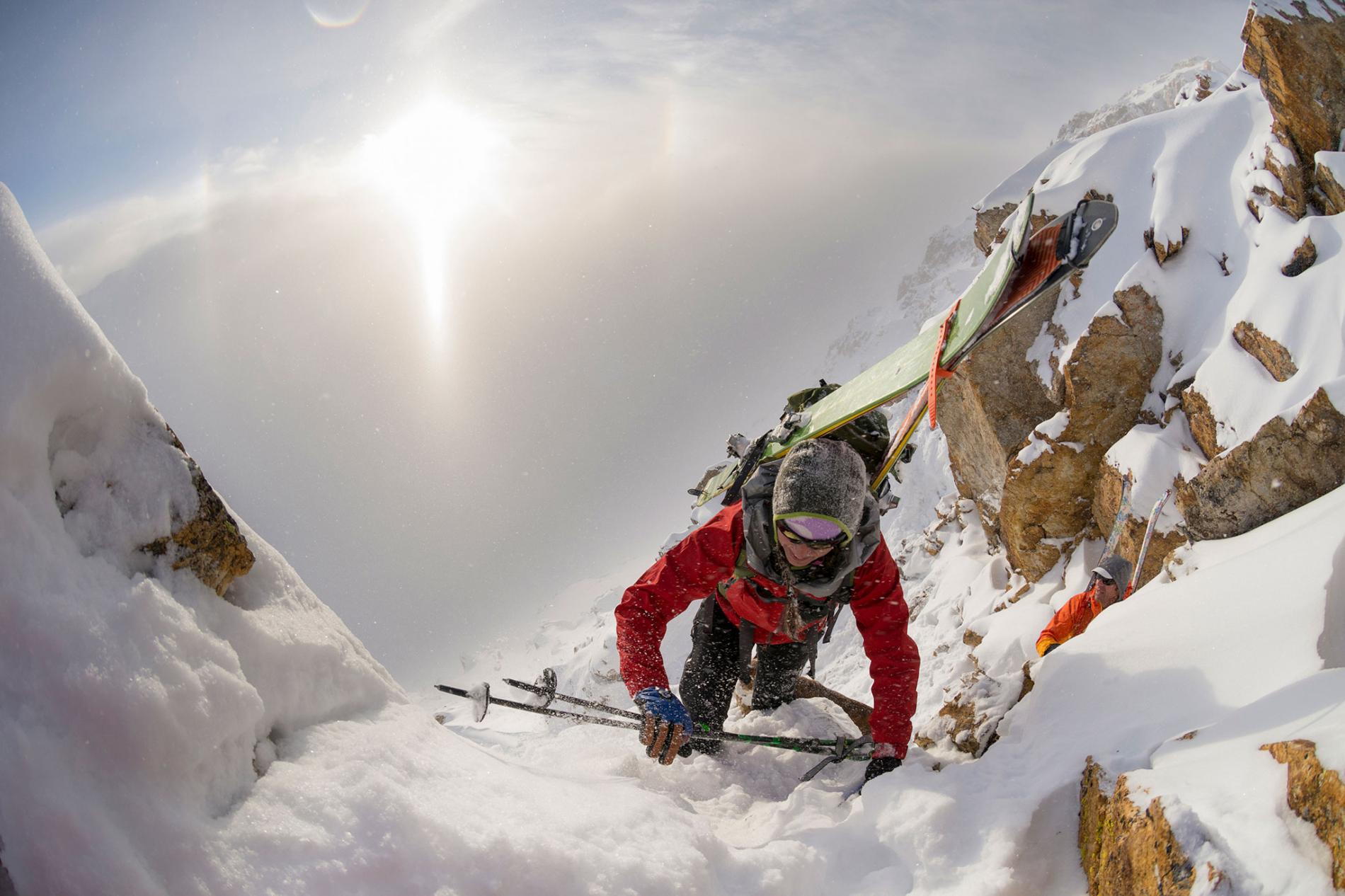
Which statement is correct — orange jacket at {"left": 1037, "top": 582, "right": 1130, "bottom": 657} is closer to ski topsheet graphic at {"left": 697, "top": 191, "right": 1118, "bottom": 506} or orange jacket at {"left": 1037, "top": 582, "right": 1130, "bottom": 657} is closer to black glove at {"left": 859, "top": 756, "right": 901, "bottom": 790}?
ski topsheet graphic at {"left": 697, "top": 191, "right": 1118, "bottom": 506}

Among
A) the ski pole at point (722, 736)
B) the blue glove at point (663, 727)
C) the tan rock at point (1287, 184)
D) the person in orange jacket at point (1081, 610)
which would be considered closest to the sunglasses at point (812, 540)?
the blue glove at point (663, 727)

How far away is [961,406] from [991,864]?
11.9m

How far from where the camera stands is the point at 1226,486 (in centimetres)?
702

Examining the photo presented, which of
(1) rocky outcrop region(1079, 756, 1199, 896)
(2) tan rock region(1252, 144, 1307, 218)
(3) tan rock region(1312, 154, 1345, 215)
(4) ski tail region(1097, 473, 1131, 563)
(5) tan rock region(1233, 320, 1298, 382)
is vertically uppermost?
(2) tan rock region(1252, 144, 1307, 218)

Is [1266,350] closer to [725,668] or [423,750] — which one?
[725,668]

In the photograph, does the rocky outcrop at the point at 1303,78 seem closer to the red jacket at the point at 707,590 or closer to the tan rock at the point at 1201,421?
the tan rock at the point at 1201,421

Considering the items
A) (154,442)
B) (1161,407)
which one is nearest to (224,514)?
(154,442)

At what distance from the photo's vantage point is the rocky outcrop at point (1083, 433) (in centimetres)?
1006

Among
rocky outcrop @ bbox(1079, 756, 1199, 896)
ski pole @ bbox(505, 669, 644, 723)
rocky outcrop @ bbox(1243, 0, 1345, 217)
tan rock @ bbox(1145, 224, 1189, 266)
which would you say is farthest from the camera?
tan rock @ bbox(1145, 224, 1189, 266)

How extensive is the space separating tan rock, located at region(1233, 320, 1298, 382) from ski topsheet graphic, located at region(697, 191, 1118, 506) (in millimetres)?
4691

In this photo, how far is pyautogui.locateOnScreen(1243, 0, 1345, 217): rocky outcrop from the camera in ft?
28.3

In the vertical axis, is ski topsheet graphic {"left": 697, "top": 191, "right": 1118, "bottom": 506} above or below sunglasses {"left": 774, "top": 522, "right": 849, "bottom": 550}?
above

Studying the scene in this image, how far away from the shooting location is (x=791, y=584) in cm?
388

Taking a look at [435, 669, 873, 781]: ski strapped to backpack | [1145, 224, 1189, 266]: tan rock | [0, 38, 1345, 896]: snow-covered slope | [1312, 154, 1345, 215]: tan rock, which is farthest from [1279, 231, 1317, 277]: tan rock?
[435, 669, 873, 781]: ski strapped to backpack
